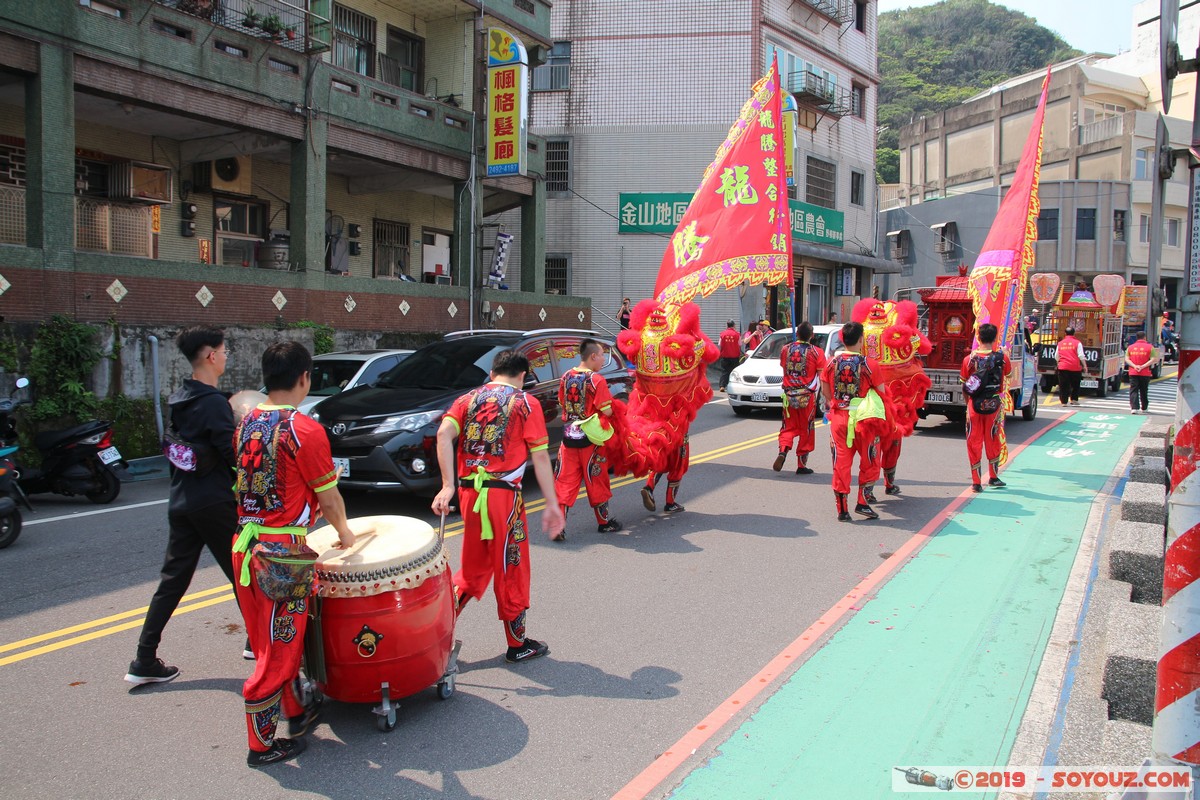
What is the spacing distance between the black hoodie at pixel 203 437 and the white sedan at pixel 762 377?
1196 cm

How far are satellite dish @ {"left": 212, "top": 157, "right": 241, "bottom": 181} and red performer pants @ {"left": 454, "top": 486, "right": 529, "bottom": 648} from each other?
1444cm

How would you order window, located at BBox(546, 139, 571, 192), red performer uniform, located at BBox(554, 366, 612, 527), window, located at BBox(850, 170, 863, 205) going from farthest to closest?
window, located at BBox(850, 170, 863, 205)
window, located at BBox(546, 139, 571, 192)
red performer uniform, located at BBox(554, 366, 612, 527)

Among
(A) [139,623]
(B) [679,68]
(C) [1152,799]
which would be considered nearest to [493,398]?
(A) [139,623]

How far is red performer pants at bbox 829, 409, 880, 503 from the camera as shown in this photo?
809 centimetres

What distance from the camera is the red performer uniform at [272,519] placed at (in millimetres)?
3668

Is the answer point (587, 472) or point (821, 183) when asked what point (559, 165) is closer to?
point (821, 183)

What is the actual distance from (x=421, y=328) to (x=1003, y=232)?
11.7m

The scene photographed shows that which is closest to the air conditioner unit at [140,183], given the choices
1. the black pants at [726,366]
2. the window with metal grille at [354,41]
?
the window with metal grille at [354,41]

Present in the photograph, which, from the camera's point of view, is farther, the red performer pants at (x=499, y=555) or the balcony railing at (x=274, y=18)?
the balcony railing at (x=274, y=18)

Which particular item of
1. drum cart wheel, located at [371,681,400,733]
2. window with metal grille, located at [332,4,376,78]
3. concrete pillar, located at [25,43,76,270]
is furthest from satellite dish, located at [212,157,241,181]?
drum cart wheel, located at [371,681,400,733]

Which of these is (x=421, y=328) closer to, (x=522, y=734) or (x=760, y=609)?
(x=760, y=609)

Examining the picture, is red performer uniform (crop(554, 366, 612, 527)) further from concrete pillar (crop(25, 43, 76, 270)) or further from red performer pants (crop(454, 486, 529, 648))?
concrete pillar (crop(25, 43, 76, 270))

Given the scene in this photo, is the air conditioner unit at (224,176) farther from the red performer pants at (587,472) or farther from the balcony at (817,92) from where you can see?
the balcony at (817,92)

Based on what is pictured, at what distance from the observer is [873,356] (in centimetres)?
969
